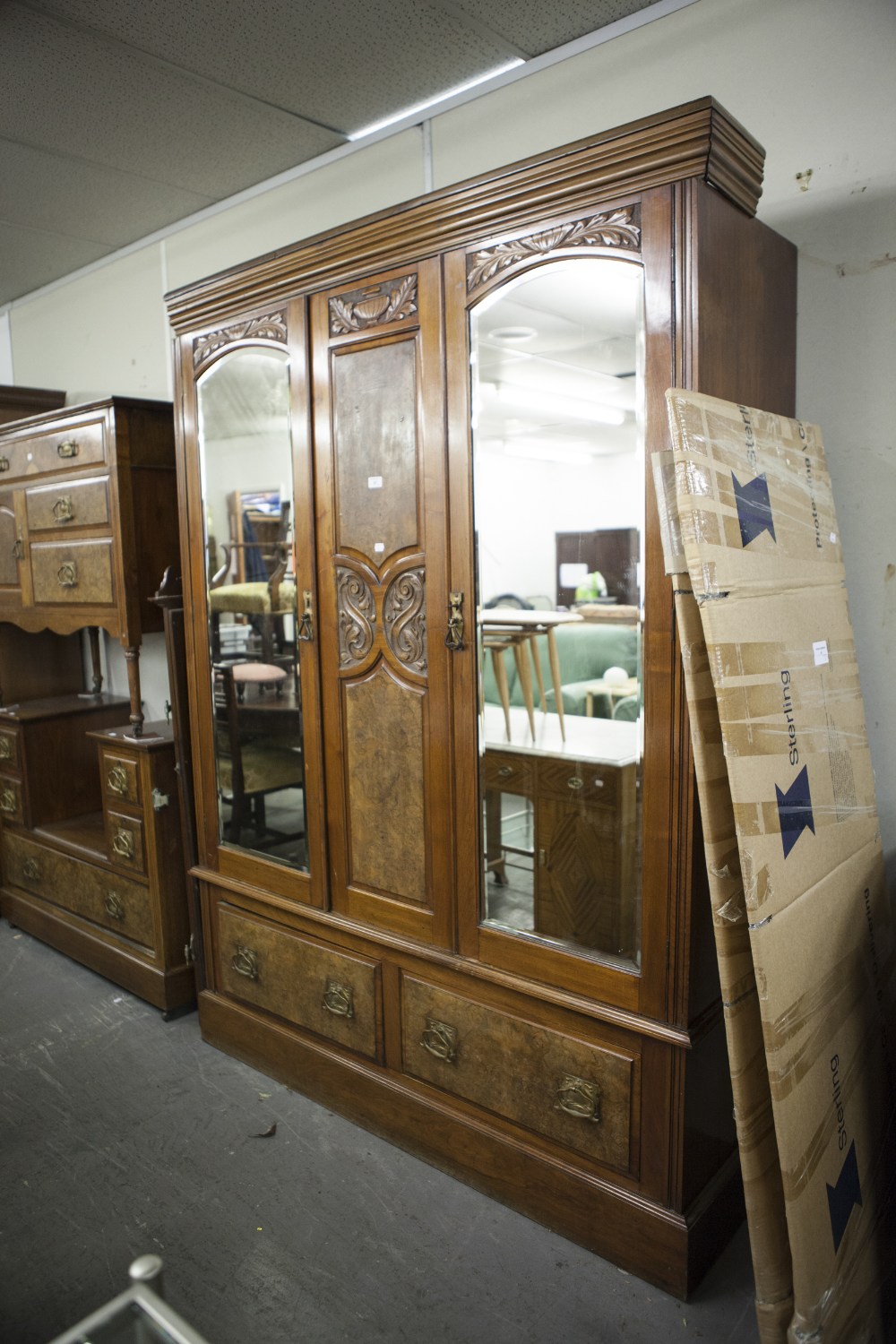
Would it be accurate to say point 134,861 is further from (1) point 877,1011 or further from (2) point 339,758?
(1) point 877,1011

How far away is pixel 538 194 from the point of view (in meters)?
1.77

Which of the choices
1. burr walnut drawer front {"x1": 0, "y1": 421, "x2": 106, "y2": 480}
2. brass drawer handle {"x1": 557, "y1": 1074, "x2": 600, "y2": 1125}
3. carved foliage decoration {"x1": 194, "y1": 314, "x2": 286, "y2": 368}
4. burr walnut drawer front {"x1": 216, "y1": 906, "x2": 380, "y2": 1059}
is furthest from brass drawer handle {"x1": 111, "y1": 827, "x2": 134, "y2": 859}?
brass drawer handle {"x1": 557, "y1": 1074, "x2": 600, "y2": 1125}

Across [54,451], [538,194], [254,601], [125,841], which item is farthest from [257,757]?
[538,194]

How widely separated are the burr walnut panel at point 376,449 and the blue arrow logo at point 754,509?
2.56 ft

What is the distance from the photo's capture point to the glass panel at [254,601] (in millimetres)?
2443

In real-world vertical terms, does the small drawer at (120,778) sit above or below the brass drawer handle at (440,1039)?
above

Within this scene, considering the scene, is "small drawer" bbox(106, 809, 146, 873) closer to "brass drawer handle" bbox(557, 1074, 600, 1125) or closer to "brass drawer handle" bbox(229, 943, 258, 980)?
"brass drawer handle" bbox(229, 943, 258, 980)

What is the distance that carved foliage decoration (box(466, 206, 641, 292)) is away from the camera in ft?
5.53

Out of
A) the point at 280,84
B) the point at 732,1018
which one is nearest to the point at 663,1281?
the point at 732,1018

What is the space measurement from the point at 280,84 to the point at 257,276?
61cm

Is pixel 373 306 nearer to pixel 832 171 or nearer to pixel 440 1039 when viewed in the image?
pixel 832 171

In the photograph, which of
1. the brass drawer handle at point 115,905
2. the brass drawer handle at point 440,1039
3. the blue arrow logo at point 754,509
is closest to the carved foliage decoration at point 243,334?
the blue arrow logo at point 754,509

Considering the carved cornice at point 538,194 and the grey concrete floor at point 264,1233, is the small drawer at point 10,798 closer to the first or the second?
the grey concrete floor at point 264,1233

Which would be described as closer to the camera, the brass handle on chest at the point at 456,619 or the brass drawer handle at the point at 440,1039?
the brass handle on chest at the point at 456,619
